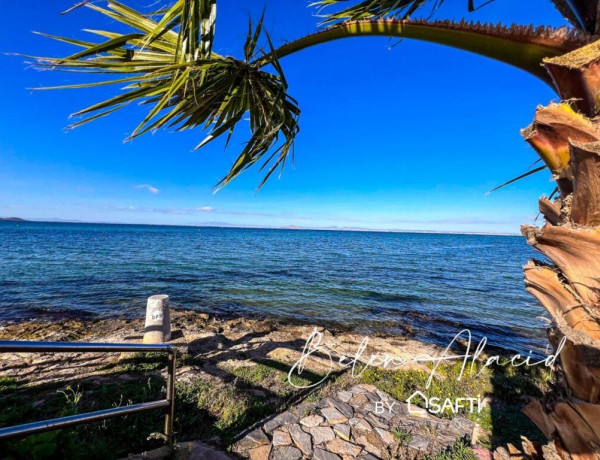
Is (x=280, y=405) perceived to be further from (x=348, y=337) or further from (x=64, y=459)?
(x=348, y=337)

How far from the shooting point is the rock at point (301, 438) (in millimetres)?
3650

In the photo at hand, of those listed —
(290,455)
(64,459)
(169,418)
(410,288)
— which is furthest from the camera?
(410,288)

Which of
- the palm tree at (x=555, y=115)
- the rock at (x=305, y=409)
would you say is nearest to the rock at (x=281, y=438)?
the rock at (x=305, y=409)

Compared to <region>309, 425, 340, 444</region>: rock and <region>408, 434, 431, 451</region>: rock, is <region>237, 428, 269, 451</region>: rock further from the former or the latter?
<region>408, 434, 431, 451</region>: rock

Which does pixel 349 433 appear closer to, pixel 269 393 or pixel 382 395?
pixel 382 395

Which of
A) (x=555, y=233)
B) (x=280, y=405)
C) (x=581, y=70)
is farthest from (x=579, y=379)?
(x=280, y=405)

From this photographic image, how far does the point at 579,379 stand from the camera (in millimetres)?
1487

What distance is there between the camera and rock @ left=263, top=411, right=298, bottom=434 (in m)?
4.01

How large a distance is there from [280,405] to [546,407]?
382 centimetres

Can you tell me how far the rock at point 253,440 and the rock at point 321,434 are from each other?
2.05 ft

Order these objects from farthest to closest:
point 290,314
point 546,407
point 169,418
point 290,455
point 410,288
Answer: point 410,288 → point 290,314 → point 290,455 → point 169,418 → point 546,407

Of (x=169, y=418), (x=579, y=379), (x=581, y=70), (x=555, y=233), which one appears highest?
(x=581, y=70)

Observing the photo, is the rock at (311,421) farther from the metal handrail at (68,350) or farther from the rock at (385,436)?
the metal handrail at (68,350)

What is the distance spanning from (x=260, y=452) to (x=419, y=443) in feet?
6.82
